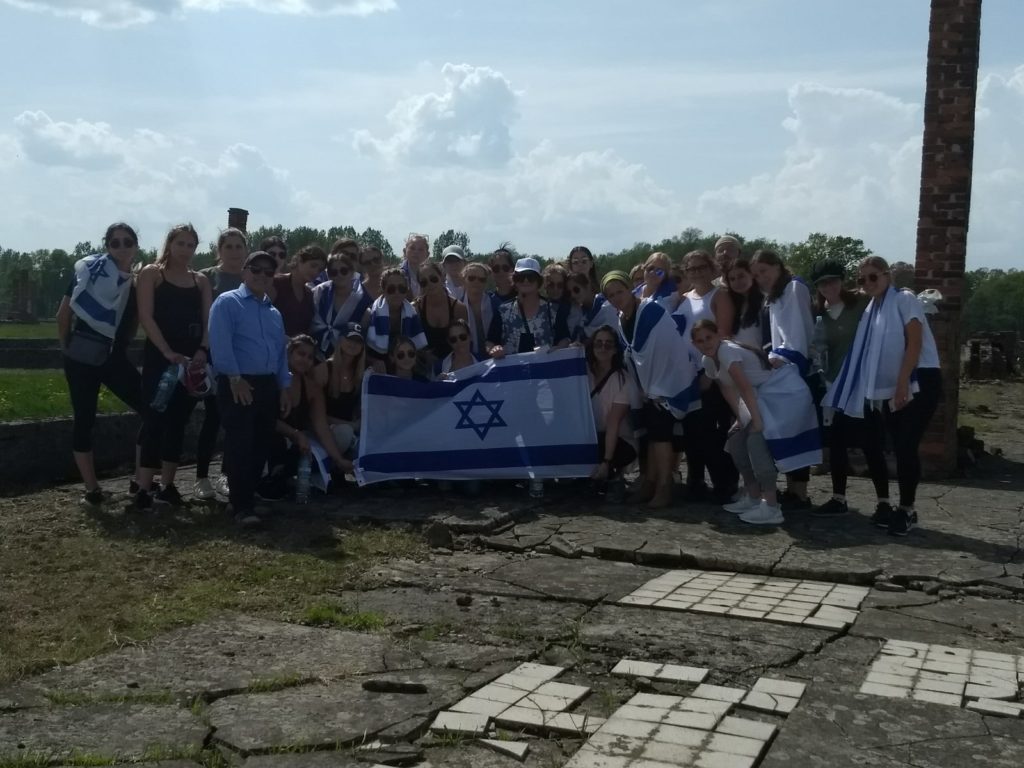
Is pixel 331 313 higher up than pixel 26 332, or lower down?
higher up

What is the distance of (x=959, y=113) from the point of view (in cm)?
1000

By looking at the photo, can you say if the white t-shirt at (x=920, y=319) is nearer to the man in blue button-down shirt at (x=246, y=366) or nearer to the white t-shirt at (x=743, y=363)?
the white t-shirt at (x=743, y=363)

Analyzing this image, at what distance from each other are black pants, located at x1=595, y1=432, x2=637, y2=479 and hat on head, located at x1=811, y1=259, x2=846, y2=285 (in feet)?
5.83

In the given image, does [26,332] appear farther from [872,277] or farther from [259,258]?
[872,277]

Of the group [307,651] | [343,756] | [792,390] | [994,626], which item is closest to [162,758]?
[343,756]

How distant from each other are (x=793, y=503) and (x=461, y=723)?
4770 mm

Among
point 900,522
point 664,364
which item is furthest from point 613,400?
point 900,522

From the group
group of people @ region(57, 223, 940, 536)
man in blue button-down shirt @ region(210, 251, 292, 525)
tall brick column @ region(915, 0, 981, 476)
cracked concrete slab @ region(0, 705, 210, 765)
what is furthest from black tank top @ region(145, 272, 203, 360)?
tall brick column @ region(915, 0, 981, 476)

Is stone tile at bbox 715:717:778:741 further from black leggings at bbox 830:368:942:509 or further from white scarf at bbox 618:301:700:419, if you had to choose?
white scarf at bbox 618:301:700:419

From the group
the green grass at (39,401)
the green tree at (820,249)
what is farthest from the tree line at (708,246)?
the green grass at (39,401)

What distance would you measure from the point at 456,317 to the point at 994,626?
15.7 ft

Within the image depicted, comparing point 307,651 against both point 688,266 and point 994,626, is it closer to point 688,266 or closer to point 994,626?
point 994,626

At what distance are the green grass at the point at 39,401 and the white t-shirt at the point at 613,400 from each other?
4.69 m

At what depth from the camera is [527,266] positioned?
28.6 ft
